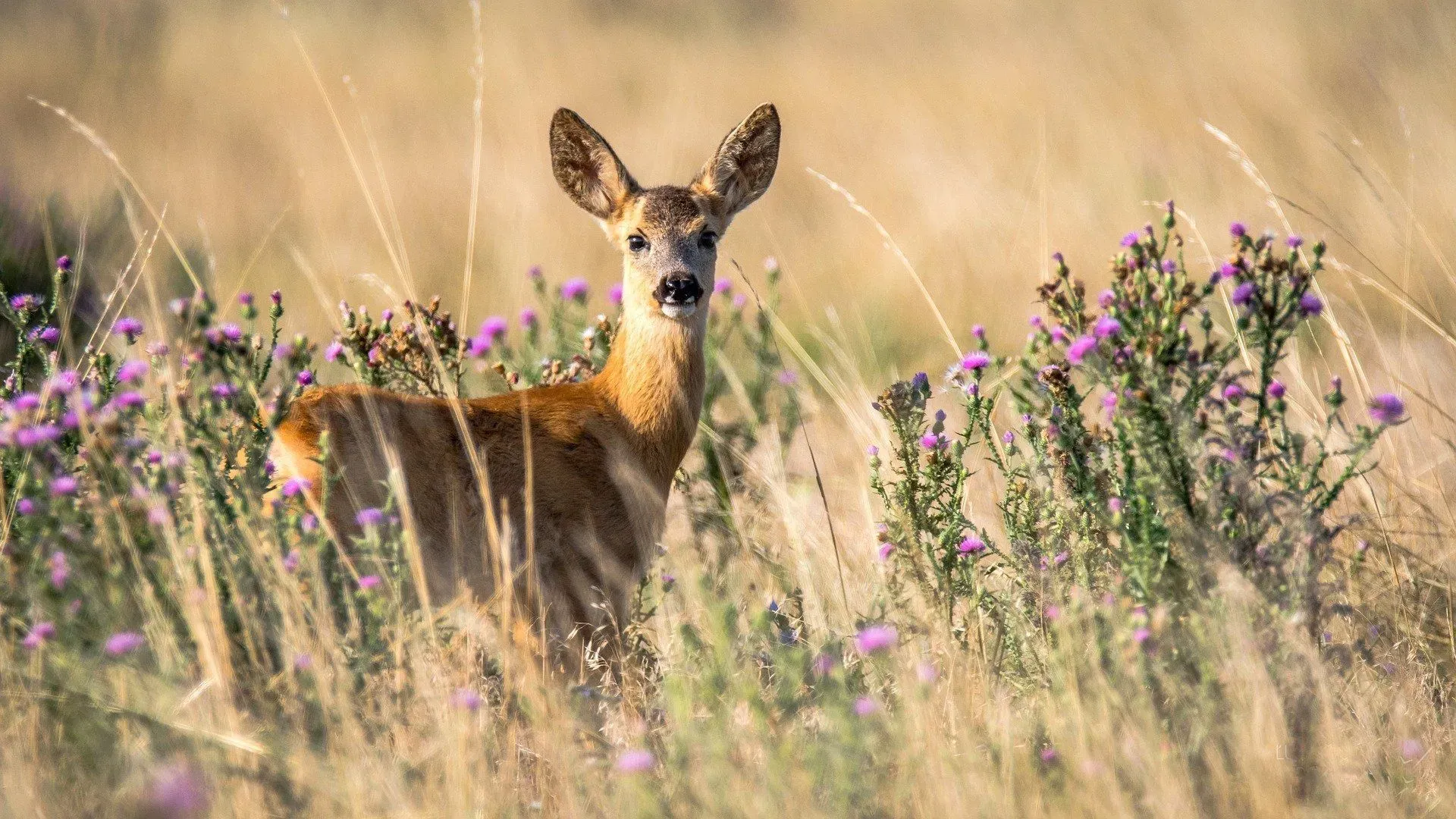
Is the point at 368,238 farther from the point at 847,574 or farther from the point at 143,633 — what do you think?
the point at 143,633

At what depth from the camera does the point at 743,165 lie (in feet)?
19.0

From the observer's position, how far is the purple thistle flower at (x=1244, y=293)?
344 cm

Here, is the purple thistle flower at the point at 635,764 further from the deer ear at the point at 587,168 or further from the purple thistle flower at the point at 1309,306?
the deer ear at the point at 587,168

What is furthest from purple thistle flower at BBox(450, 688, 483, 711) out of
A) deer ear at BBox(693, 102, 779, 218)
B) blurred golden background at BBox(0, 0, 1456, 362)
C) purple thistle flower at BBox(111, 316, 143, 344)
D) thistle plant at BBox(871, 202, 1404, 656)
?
blurred golden background at BBox(0, 0, 1456, 362)

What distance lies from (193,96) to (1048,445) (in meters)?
14.3

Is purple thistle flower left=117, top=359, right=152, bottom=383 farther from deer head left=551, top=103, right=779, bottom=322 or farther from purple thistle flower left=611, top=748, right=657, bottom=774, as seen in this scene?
deer head left=551, top=103, right=779, bottom=322

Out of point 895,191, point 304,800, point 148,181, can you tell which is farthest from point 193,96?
point 304,800

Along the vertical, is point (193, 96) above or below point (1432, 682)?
above

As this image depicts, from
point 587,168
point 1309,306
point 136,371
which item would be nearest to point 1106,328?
point 1309,306

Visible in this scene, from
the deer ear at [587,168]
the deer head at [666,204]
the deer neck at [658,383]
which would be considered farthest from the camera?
the deer ear at [587,168]

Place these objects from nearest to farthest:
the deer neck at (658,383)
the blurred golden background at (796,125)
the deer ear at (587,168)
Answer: the deer neck at (658,383), the deer ear at (587,168), the blurred golden background at (796,125)

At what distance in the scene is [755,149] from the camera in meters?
5.71

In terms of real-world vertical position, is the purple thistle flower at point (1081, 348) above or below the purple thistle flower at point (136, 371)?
below

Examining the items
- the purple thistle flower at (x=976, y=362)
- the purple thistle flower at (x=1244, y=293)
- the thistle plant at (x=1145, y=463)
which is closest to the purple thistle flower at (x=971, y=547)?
the thistle plant at (x=1145, y=463)
